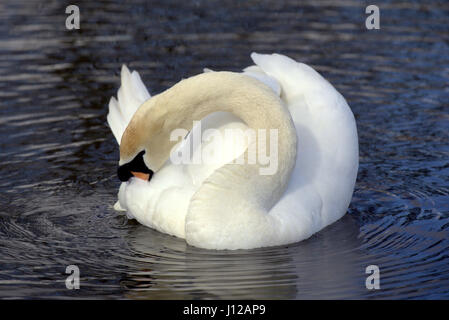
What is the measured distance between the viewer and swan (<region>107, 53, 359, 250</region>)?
7344mm

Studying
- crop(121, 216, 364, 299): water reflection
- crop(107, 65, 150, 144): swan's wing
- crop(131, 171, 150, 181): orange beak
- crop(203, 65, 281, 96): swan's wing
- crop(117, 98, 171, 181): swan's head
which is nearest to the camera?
crop(121, 216, 364, 299): water reflection

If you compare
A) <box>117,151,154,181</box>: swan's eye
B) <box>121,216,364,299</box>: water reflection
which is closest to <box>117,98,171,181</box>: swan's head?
<box>117,151,154,181</box>: swan's eye

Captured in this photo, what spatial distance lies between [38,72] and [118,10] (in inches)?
99.7

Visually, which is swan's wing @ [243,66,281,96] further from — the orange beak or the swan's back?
the orange beak

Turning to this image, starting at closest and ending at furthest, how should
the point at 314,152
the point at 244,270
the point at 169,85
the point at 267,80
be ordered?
1. the point at 244,270
2. the point at 314,152
3. the point at 267,80
4. the point at 169,85

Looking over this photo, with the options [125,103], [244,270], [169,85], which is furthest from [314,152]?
[169,85]

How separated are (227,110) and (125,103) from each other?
5.02ft

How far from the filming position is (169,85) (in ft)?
36.9

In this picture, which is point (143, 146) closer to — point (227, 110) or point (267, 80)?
point (227, 110)

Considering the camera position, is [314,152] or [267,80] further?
[267,80]

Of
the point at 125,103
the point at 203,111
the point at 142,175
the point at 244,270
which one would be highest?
the point at 125,103

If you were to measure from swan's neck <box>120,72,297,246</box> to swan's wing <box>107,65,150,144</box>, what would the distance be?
1.40 metres

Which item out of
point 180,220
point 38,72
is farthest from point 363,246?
point 38,72

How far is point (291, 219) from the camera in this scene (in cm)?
754
